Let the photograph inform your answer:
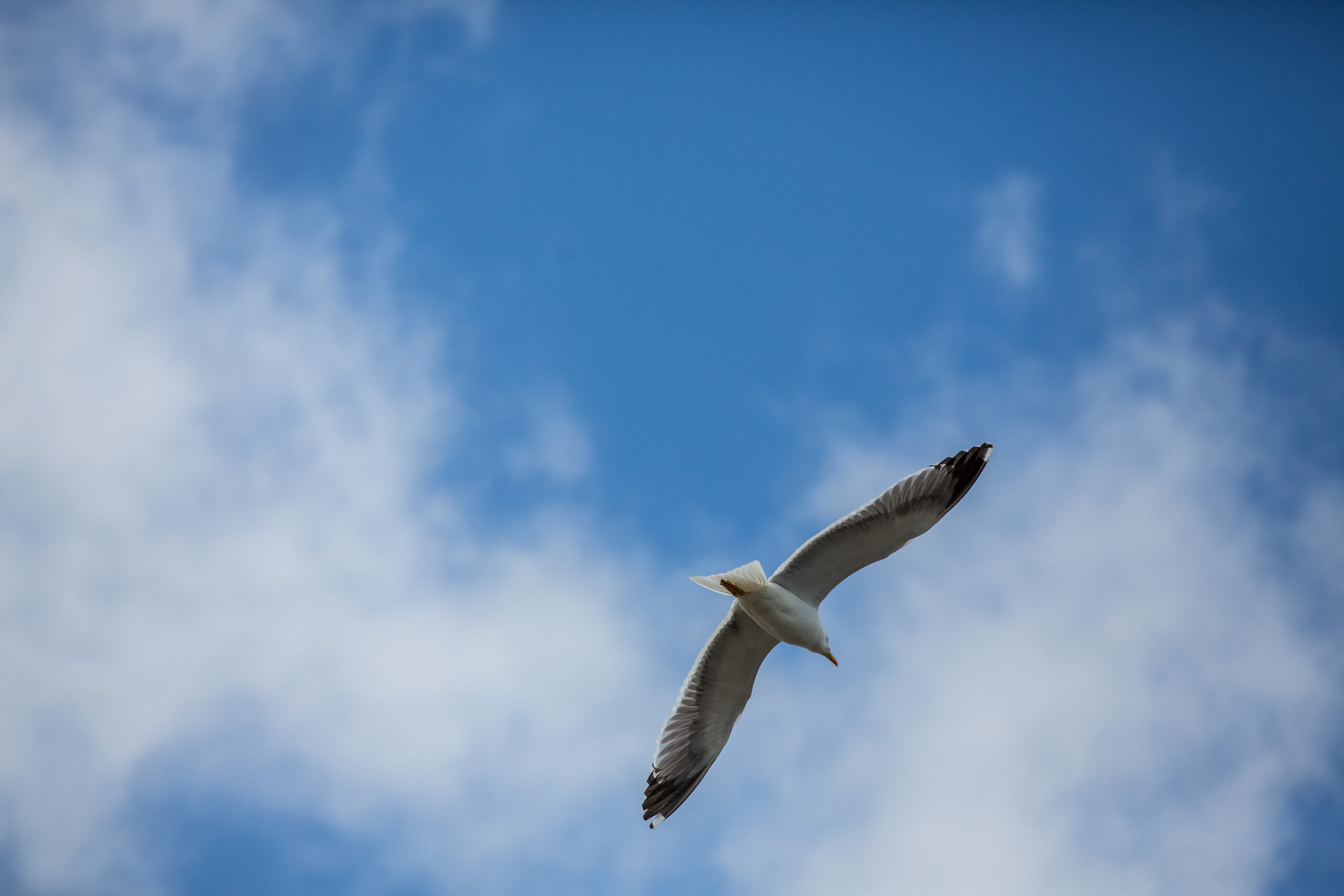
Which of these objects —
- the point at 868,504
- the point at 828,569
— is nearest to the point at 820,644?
the point at 828,569

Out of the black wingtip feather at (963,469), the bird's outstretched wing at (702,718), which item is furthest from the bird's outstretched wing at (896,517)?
the bird's outstretched wing at (702,718)

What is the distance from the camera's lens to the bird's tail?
369 inches

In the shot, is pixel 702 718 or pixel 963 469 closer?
pixel 963 469

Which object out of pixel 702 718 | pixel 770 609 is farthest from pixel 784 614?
pixel 702 718

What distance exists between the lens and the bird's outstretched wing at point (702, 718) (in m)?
10.4

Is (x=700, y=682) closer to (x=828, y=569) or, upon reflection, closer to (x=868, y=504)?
(x=828, y=569)

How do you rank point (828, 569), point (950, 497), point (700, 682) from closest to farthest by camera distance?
point (950, 497)
point (828, 569)
point (700, 682)

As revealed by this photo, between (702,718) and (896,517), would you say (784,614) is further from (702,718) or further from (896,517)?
(702,718)

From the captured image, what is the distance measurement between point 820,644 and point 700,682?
51.2 inches

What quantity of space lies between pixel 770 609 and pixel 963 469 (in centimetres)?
219

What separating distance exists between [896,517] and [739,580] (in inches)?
60.4

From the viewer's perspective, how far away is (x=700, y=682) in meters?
10.5

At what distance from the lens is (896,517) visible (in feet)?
30.5

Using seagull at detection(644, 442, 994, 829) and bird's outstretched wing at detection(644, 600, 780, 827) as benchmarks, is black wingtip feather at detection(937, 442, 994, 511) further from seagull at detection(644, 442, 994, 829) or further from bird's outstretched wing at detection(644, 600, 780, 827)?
bird's outstretched wing at detection(644, 600, 780, 827)
